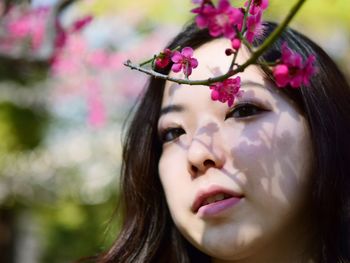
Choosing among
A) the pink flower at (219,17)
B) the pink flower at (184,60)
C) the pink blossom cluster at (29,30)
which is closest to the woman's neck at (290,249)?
the pink flower at (184,60)

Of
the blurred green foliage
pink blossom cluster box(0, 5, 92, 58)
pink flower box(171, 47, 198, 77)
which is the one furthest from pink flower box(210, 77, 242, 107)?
the blurred green foliage

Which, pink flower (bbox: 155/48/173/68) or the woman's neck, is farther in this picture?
the woman's neck

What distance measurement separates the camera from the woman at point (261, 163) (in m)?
1.30

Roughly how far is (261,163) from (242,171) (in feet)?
0.13

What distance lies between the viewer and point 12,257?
25.0 ft

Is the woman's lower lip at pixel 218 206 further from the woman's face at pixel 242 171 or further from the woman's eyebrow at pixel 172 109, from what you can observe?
the woman's eyebrow at pixel 172 109

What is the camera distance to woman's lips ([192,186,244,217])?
1291mm

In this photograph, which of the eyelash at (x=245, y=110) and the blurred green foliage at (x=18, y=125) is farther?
the blurred green foliage at (x=18, y=125)

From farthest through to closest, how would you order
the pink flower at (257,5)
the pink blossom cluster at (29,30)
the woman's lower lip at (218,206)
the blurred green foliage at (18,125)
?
1. the blurred green foliage at (18,125)
2. the pink blossom cluster at (29,30)
3. the woman's lower lip at (218,206)
4. the pink flower at (257,5)

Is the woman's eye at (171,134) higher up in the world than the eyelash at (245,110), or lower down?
lower down

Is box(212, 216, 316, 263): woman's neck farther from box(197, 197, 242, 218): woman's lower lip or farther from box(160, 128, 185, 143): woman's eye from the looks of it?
box(160, 128, 185, 143): woman's eye

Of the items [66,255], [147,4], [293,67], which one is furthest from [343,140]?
[66,255]

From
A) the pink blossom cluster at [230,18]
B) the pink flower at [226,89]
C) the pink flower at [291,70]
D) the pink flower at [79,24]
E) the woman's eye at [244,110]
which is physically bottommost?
the pink flower at [79,24]

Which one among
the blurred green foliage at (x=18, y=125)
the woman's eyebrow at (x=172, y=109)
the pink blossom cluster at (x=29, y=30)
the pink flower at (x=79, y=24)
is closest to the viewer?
the woman's eyebrow at (x=172, y=109)
